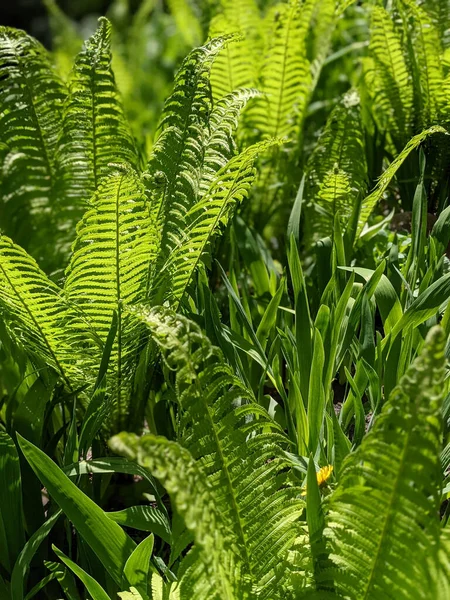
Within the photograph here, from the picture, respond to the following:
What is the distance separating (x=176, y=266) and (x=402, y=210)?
859 millimetres

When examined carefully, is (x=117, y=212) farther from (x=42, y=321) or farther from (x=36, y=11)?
(x=36, y=11)

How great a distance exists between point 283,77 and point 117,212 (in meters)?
0.94

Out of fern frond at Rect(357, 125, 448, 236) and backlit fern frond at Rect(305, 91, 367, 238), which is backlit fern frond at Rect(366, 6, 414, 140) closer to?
backlit fern frond at Rect(305, 91, 367, 238)

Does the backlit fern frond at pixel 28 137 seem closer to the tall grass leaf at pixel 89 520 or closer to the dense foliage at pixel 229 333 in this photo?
the dense foliage at pixel 229 333

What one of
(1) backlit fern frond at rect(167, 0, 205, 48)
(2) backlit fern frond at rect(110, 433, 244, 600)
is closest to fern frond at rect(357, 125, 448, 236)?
(2) backlit fern frond at rect(110, 433, 244, 600)

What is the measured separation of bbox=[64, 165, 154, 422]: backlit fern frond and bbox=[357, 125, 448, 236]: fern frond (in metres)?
0.46

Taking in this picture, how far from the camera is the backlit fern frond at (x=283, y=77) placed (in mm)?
1876

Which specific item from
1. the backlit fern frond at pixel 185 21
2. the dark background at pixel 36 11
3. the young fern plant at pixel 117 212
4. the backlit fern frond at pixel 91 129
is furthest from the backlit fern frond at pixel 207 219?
the dark background at pixel 36 11

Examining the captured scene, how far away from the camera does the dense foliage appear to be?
85cm

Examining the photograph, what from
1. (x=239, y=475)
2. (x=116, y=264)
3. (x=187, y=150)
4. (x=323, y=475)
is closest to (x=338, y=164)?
(x=187, y=150)

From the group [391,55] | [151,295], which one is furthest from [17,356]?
[391,55]

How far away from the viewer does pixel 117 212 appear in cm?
114

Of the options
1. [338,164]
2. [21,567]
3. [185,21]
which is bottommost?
[21,567]

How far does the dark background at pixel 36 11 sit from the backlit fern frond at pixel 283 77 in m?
5.80
